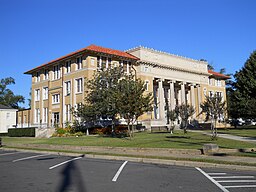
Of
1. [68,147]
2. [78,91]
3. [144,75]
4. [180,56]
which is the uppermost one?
[180,56]

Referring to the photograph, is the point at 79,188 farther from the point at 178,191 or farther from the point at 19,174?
the point at 19,174

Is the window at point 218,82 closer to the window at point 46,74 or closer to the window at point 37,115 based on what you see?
the window at point 46,74

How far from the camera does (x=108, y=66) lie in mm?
41875

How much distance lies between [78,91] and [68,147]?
21.6 meters

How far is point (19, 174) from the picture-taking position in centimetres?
1025

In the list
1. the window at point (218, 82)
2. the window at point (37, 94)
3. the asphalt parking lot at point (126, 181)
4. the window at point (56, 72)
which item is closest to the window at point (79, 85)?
the window at point (56, 72)

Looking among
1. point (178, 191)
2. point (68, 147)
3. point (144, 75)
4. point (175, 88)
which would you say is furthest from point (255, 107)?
point (178, 191)

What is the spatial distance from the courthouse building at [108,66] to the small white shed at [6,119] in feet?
32.8

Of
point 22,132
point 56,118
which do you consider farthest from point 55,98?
point 22,132

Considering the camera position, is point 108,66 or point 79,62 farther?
point 79,62

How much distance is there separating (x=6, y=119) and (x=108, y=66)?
2954cm

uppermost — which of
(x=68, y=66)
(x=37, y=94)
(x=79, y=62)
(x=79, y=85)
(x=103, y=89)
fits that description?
(x=79, y=62)

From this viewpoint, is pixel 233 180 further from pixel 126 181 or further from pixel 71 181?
pixel 71 181

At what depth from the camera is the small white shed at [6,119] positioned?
190 ft
